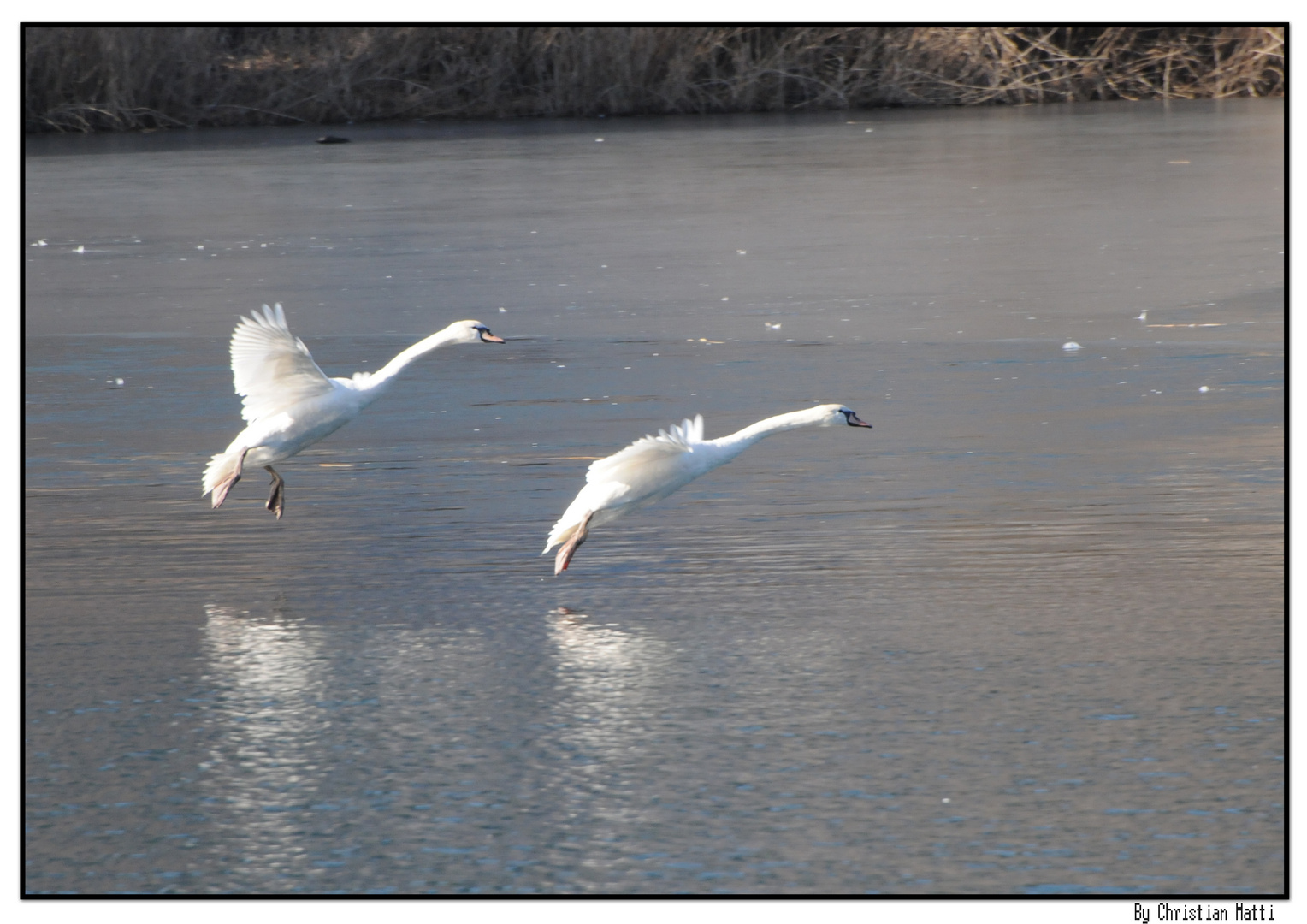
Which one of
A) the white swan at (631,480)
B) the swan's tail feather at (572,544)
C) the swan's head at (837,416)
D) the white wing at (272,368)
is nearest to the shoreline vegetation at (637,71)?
the white wing at (272,368)

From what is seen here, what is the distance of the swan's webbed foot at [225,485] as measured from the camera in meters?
6.73

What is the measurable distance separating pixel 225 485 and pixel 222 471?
0.25 ft

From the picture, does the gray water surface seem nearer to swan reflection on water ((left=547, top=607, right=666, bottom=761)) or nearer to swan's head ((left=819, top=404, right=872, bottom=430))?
swan reflection on water ((left=547, top=607, right=666, bottom=761))

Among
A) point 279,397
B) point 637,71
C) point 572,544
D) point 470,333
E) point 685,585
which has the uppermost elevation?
point 637,71

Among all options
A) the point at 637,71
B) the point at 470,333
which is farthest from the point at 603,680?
the point at 637,71

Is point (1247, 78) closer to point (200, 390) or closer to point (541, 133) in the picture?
point (541, 133)

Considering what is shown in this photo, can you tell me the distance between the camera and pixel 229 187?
18.0 metres

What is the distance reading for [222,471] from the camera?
269 inches

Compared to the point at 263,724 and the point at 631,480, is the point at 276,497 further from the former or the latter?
the point at 263,724

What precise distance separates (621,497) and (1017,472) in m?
1.88

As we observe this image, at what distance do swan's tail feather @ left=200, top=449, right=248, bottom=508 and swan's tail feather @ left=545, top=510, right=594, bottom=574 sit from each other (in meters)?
1.42

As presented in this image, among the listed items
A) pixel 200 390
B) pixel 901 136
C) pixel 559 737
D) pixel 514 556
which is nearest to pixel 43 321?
pixel 200 390

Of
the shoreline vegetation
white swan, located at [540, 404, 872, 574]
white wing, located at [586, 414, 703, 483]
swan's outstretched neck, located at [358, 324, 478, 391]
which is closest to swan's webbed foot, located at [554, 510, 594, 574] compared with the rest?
white swan, located at [540, 404, 872, 574]

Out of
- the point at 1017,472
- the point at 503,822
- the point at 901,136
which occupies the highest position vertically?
the point at 901,136
